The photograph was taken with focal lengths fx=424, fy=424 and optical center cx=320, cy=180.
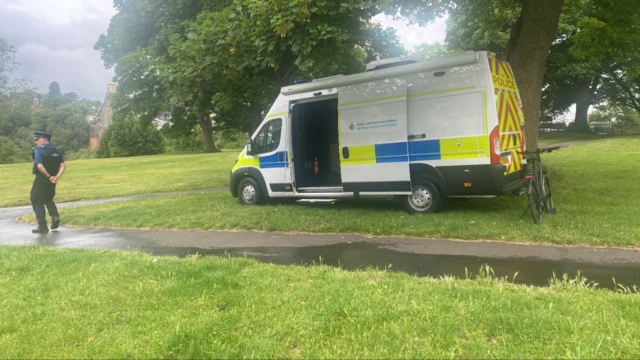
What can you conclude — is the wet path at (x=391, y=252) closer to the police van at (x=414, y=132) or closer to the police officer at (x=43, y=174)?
the police officer at (x=43, y=174)

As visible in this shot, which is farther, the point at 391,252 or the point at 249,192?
the point at 249,192

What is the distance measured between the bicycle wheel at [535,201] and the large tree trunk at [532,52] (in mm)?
2614

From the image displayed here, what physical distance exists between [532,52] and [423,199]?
4.53 m

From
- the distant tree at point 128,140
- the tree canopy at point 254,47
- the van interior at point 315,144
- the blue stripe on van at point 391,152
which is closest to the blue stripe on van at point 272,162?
the van interior at point 315,144

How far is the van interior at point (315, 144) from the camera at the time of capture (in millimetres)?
9805

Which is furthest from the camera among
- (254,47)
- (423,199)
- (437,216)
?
(254,47)

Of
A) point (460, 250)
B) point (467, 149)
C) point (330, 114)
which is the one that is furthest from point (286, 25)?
point (460, 250)

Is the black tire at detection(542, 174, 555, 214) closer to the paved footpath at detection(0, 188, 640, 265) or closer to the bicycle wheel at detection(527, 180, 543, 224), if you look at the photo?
the bicycle wheel at detection(527, 180, 543, 224)

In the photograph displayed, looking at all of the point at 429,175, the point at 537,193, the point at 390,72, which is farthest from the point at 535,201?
the point at 390,72

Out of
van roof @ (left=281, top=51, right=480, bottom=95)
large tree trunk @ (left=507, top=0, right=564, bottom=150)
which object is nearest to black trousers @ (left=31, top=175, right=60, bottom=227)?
van roof @ (left=281, top=51, right=480, bottom=95)

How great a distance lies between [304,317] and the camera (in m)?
3.43

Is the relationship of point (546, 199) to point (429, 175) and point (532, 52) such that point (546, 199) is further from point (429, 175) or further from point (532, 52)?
point (532, 52)

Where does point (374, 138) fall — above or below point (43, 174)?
above

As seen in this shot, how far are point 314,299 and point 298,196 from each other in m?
5.92
